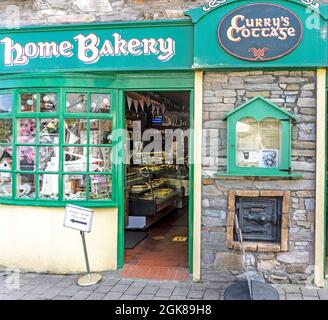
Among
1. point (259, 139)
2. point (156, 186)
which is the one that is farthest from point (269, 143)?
point (156, 186)

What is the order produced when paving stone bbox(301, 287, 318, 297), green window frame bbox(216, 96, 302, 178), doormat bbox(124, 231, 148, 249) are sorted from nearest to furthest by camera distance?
paving stone bbox(301, 287, 318, 297) → green window frame bbox(216, 96, 302, 178) → doormat bbox(124, 231, 148, 249)

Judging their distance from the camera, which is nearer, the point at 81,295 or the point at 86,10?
the point at 81,295

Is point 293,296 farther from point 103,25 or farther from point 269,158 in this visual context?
point 103,25

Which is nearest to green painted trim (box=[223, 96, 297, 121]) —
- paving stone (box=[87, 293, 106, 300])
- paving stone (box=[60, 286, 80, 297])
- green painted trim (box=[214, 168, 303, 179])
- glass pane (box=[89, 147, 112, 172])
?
green painted trim (box=[214, 168, 303, 179])

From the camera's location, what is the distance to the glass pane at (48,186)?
19.1 feet

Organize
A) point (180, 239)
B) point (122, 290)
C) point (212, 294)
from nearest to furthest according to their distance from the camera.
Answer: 1. point (212, 294)
2. point (122, 290)
3. point (180, 239)

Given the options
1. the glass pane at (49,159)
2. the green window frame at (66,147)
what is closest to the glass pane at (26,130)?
the green window frame at (66,147)

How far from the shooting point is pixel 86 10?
18.8 feet

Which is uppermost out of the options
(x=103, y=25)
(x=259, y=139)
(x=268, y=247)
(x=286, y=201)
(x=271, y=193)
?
(x=103, y=25)

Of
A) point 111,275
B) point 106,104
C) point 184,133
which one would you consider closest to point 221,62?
point 106,104

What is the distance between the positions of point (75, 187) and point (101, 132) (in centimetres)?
93

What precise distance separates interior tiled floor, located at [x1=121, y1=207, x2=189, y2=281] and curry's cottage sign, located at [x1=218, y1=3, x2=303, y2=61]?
3.28 meters

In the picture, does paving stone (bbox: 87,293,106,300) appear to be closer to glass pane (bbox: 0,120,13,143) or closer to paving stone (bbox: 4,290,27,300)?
paving stone (bbox: 4,290,27,300)

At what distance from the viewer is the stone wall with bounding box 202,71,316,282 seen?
523cm
